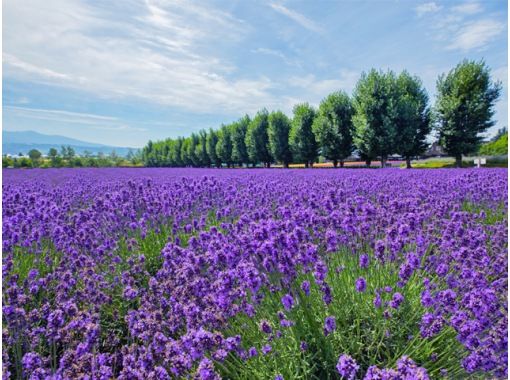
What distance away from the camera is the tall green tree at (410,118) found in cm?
2600

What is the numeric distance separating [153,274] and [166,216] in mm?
1219

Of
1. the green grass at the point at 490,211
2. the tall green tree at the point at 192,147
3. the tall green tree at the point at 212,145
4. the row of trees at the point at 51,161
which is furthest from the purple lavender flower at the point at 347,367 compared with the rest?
the tall green tree at the point at 192,147

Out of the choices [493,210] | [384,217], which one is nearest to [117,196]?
[384,217]

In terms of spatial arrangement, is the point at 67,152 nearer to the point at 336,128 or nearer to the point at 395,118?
the point at 336,128

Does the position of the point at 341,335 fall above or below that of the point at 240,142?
below

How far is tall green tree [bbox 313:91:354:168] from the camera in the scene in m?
30.6

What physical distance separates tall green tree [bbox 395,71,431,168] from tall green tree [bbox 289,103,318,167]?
8.91m

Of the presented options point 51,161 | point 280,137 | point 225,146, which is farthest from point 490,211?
point 51,161

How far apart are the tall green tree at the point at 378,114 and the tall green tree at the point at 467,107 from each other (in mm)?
3863

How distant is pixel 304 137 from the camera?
3488 cm

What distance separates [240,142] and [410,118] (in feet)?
81.1

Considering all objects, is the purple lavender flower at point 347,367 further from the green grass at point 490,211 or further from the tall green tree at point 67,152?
the tall green tree at point 67,152

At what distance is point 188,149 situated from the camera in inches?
2393

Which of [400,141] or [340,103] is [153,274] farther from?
[340,103]
